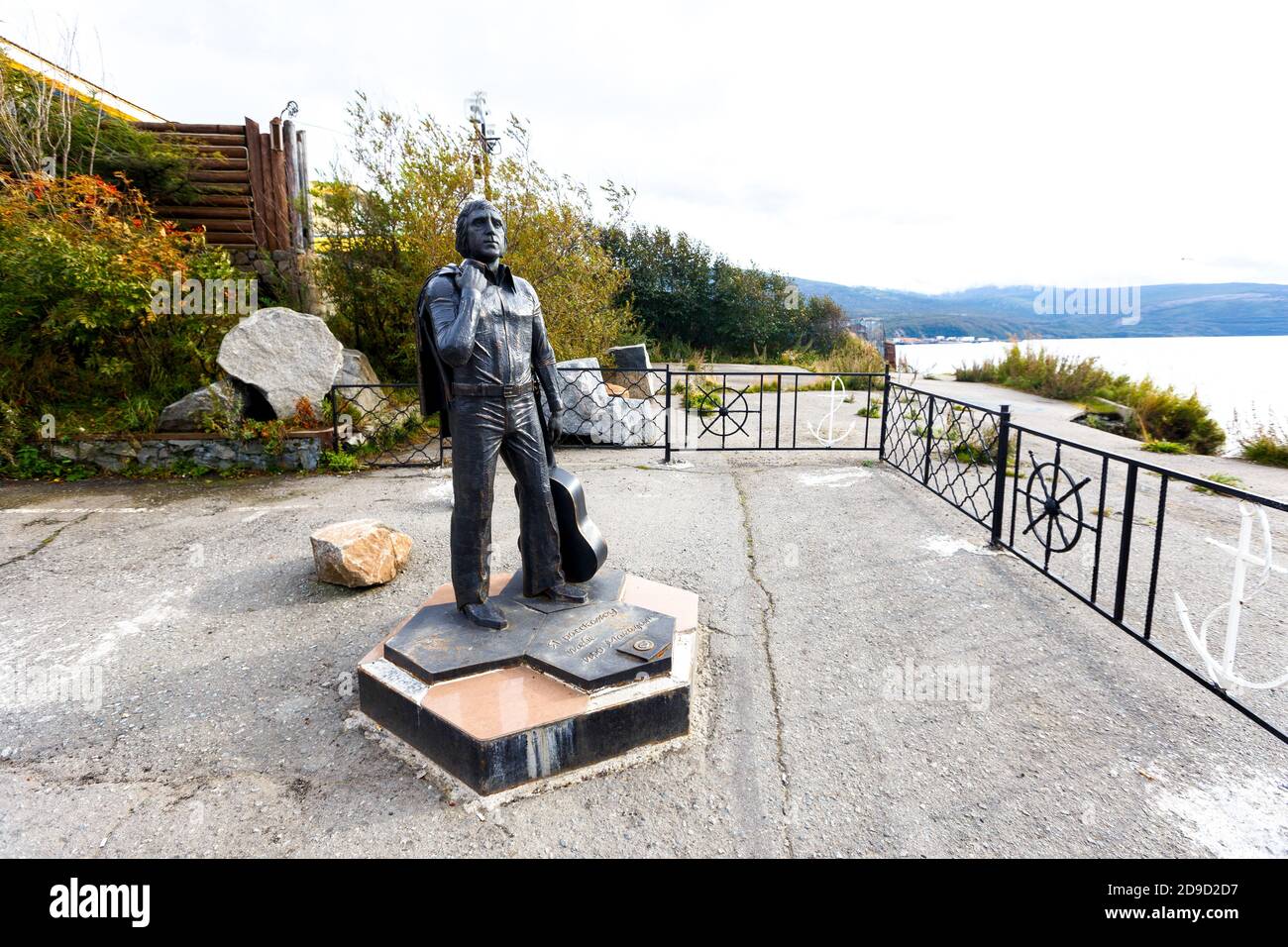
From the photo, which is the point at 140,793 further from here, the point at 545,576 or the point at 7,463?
the point at 7,463

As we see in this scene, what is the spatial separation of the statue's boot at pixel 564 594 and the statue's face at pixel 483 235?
4.92 ft

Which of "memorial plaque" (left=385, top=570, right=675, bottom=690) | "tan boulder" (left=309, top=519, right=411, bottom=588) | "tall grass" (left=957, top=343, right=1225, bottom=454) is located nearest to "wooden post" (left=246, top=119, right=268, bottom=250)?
"tan boulder" (left=309, top=519, right=411, bottom=588)

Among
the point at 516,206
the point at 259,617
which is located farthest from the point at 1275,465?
the point at 259,617

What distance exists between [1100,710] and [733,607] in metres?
1.75

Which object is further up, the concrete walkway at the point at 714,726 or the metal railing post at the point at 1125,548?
the metal railing post at the point at 1125,548

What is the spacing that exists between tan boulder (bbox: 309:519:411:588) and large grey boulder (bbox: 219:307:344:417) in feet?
10.9

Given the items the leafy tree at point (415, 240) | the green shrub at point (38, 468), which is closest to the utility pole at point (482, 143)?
the leafy tree at point (415, 240)

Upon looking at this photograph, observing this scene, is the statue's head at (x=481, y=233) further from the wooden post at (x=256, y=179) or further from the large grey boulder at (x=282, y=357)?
the wooden post at (x=256, y=179)

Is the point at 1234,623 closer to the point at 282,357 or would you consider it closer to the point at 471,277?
the point at 471,277

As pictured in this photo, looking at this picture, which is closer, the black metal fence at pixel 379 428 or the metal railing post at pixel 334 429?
the metal railing post at pixel 334 429

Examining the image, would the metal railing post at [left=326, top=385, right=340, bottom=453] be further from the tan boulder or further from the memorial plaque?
the memorial plaque

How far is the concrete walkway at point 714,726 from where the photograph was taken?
2.25 metres

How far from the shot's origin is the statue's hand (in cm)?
288

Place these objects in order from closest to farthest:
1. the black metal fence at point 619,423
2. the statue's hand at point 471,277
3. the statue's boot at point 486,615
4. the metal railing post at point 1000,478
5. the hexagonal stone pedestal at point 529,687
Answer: the hexagonal stone pedestal at point 529,687, the statue's hand at point 471,277, the statue's boot at point 486,615, the metal railing post at point 1000,478, the black metal fence at point 619,423
